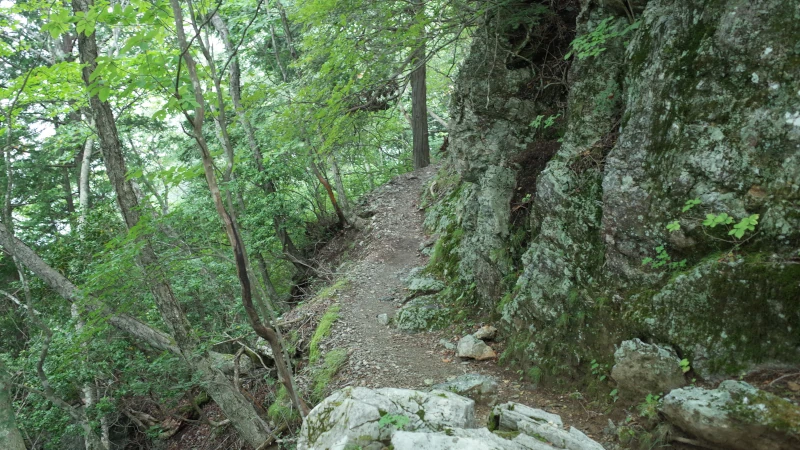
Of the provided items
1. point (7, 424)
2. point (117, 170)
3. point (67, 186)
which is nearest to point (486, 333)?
point (117, 170)

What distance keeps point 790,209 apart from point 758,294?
0.74 metres

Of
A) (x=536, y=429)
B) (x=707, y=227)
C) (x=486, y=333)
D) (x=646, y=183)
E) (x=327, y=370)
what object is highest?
(x=646, y=183)

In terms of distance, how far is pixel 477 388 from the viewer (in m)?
5.29

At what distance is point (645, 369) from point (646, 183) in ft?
6.09

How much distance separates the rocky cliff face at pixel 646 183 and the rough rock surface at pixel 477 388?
56 centimetres

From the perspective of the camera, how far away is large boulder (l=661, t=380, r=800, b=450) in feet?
10.2

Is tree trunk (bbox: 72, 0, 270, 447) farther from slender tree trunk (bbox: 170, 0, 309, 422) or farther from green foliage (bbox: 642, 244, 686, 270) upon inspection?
green foliage (bbox: 642, 244, 686, 270)

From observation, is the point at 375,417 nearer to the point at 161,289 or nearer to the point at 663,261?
the point at 663,261

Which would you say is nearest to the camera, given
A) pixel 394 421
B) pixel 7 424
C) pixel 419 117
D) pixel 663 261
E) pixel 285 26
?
pixel 394 421

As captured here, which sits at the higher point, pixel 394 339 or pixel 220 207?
pixel 220 207

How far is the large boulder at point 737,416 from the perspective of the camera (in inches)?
122

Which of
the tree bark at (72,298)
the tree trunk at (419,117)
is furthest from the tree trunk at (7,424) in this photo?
the tree trunk at (419,117)

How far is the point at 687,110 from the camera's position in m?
4.25

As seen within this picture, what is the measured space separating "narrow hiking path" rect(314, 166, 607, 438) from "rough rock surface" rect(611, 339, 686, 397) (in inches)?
18.0
